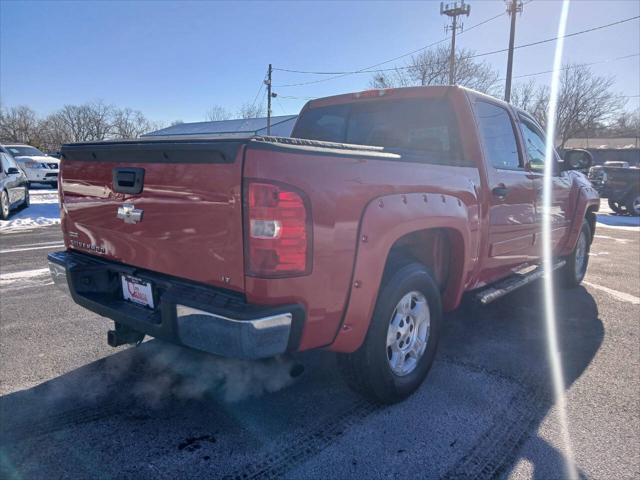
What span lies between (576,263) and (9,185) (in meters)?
11.4

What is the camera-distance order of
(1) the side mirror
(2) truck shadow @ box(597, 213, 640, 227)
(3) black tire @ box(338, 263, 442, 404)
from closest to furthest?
1. (3) black tire @ box(338, 263, 442, 404)
2. (1) the side mirror
3. (2) truck shadow @ box(597, 213, 640, 227)

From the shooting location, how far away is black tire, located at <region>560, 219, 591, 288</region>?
18.6 ft

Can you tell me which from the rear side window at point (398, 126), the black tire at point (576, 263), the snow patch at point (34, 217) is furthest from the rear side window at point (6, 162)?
the black tire at point (576, 263)

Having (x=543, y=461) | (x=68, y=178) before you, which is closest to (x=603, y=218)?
(x=543, y=461)

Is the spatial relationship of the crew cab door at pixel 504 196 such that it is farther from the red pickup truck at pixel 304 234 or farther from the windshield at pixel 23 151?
the windshield at pixel 23 151

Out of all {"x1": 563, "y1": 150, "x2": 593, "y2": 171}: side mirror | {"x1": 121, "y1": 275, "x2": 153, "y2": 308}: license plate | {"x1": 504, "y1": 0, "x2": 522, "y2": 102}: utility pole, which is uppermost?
{"x1": 504, "y1": 0, "x2": 522, "y2": 102}: utility pole

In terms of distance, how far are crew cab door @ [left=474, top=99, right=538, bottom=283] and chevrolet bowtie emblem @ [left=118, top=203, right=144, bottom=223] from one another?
8.09ft

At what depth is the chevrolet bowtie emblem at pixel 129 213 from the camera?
243 cm

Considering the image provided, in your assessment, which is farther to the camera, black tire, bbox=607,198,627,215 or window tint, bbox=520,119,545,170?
black tire, bbox=607,198,627,215

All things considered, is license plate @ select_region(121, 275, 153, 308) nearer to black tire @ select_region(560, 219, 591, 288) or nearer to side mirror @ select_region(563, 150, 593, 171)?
side mirror @ select_region(563, 150, 593, 171)

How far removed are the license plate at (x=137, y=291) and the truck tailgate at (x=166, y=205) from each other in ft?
0.31

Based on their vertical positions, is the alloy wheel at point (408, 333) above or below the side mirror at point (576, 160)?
below

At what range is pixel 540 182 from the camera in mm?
4270

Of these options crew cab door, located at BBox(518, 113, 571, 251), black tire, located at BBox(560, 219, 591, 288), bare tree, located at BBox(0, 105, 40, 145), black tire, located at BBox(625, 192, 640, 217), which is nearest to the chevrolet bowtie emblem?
crew cab door, located at BBox(518, 113, 571, 251)
